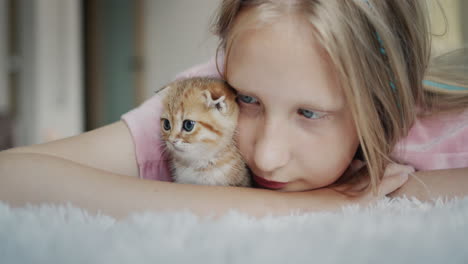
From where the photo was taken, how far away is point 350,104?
0.68 meters

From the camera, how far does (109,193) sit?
58 centimetres

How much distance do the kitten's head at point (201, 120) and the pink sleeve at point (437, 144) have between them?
0.40 meters

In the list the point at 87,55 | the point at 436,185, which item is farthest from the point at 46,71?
the point at 436,185

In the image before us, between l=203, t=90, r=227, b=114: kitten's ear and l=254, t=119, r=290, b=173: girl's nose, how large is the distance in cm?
17

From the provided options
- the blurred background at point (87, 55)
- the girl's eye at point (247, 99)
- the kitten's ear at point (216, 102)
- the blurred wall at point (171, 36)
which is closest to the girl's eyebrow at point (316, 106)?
the girl's eye at point (247, 99)

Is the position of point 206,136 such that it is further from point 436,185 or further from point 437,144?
point 437,144

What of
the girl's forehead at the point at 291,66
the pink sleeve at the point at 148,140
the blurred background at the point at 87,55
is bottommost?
the blurred background at the point at 87,55

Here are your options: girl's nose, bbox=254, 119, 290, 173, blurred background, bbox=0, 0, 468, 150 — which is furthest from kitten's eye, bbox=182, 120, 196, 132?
blurred background, bbox=0, 0, 468, 150

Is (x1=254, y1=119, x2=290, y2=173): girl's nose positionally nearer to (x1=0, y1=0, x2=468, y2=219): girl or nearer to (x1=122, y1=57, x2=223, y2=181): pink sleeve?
(x1=0, y1=0, x2=468, y2=219): girl

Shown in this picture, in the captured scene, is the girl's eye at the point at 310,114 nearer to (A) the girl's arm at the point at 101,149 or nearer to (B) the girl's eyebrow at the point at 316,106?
(B) the girl's eyebrow at the point at 316,106

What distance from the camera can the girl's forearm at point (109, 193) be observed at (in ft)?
1.85

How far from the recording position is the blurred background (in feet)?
10.1

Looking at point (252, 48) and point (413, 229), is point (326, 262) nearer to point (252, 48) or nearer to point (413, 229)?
point (413, 229)

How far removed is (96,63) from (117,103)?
0.60 meters
